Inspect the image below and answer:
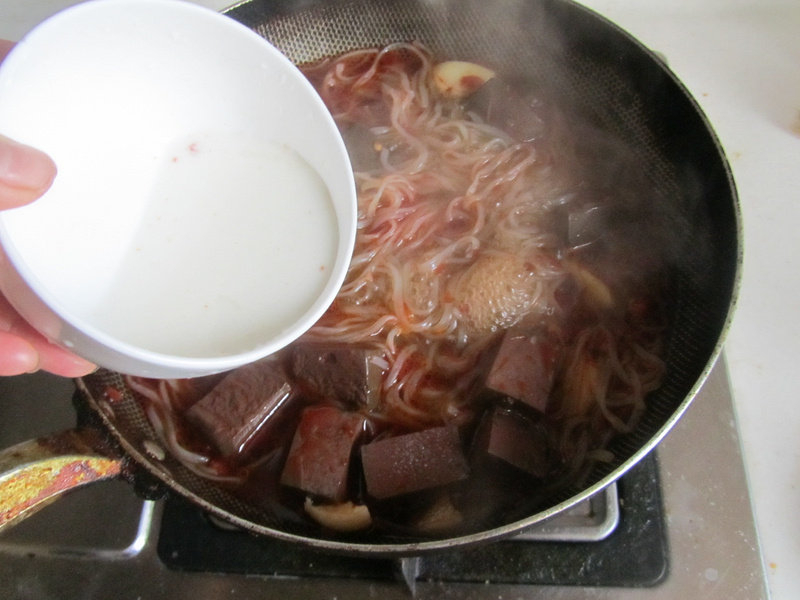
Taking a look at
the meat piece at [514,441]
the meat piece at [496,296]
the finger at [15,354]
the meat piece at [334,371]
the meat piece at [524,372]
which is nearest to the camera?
the finger at [15,354]

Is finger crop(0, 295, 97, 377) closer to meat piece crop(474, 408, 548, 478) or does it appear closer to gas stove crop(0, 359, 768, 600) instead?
gas stove crop(0, 359, 768, 600)

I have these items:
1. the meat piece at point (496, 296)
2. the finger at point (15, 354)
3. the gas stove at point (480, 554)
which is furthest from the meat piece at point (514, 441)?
the finger at point (15, 354)

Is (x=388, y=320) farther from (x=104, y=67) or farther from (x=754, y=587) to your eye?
(x=754, y=587)

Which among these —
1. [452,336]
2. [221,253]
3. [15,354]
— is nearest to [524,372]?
[452,336]

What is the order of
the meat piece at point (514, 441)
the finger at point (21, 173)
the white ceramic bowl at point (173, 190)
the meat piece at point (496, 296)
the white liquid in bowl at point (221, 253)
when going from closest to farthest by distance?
the finger at point (21, 173)
the white ceramic bowl at point (173, 190)
the white liquid in bowl at point (221, 253)
the meat piece at point (514, 441)
the meat piece at point (496, 296)

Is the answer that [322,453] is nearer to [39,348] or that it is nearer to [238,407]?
[238,407]

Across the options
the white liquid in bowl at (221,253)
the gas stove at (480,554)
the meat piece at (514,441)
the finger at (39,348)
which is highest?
the white liquid in bowl at (221,253)

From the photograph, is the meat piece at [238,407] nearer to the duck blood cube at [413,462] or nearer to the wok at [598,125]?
the wok at [598,125]
